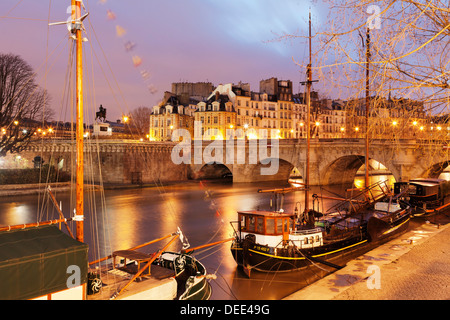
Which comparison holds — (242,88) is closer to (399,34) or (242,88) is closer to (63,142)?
(63,142)

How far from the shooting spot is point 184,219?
87.6ft

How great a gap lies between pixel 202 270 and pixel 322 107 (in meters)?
Answer: 71.4

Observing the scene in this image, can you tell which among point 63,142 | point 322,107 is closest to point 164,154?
point 63,142

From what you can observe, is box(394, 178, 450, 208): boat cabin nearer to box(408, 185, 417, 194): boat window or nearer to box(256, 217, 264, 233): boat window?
box(408, 185, 417, 194): boat window

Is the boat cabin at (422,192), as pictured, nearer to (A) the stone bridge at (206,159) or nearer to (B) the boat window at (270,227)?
(A) the stone bridge at (206,159)

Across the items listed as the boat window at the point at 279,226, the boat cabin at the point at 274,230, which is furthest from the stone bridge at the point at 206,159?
the boat window at the point at 279,226

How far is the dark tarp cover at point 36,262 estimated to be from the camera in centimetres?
679

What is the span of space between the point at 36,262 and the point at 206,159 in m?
47.6

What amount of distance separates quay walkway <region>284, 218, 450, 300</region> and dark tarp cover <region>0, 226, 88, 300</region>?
6.15 m

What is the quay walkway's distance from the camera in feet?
31.4

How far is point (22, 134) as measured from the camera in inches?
1661

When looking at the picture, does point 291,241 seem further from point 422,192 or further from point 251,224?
point 422,192
